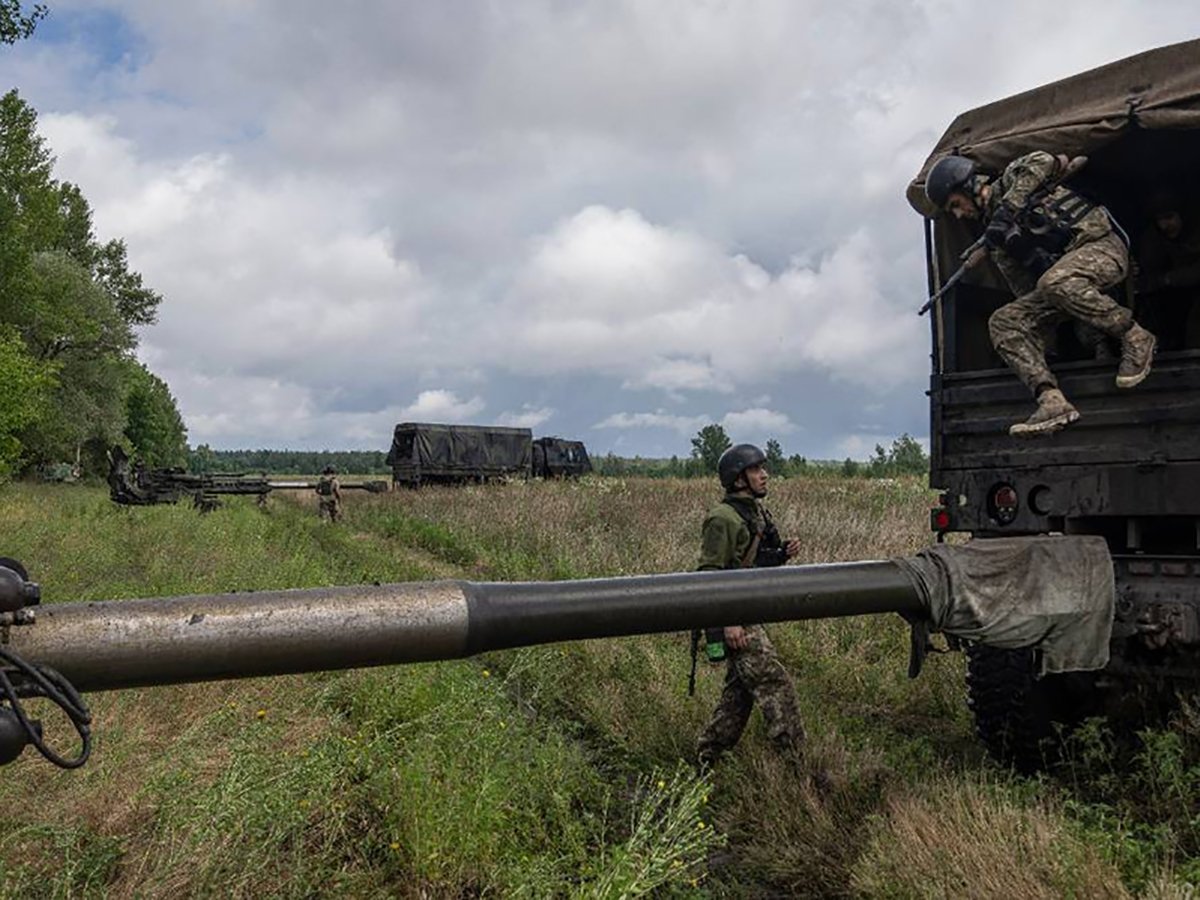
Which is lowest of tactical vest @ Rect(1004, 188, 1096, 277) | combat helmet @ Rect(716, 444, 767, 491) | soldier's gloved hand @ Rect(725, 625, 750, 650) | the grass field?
the grass field

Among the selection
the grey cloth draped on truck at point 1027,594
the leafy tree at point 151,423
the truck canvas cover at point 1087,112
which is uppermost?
the leafy tree at point 151,423

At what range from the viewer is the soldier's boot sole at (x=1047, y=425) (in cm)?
457

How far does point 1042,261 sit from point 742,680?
2520 millimetres

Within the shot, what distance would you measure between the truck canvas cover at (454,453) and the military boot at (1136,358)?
3070cm

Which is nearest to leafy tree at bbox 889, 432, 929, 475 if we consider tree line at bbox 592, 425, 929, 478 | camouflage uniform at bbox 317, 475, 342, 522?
tree line at bbox 592, 425, 929, 478

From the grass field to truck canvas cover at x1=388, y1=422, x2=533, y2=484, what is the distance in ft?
90.3

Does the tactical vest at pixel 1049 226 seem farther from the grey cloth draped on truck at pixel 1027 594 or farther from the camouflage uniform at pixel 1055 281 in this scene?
the grey cloth draped on truck at pixel 1027 594

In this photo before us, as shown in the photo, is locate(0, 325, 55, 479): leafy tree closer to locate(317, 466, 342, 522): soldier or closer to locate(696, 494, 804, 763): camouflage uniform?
locate(317, 466, 342, 522): soldier

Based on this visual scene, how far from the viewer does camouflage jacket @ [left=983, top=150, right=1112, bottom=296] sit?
479cm

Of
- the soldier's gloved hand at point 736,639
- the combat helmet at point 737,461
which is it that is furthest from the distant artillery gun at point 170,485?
the soldier's gloved hand at point 736,639

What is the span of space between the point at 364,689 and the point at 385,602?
139 inches

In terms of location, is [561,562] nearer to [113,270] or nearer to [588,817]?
[588,817]

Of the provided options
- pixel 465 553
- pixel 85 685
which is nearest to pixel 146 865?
pixel 85 685

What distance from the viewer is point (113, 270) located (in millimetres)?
48281
